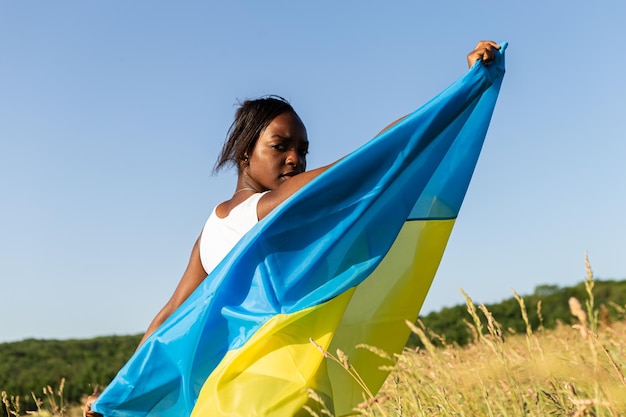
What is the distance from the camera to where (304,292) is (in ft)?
8.04

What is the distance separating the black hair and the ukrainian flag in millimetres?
592

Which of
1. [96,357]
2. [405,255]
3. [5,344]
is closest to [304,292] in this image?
→ [405,255]

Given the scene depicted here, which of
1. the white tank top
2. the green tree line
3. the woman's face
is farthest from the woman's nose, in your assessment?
the green tree line

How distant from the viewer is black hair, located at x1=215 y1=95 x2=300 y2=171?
3.04 m

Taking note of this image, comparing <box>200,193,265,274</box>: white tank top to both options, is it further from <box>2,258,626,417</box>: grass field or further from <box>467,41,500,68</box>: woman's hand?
<box>467,41,500,68</box>: woman's hand

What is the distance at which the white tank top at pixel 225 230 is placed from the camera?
104 inches

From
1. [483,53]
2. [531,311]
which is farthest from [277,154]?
[531,311]

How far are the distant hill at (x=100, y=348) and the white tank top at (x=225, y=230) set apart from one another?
568cm

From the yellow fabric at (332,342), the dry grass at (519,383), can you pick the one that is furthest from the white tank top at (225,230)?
the dry grass at (519,383)

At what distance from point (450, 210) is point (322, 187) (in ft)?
2.54

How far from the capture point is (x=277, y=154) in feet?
9.59

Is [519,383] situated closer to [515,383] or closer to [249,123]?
[515,383]

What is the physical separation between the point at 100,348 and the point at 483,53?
32.3ft

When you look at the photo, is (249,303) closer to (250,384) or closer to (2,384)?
(250,384)
